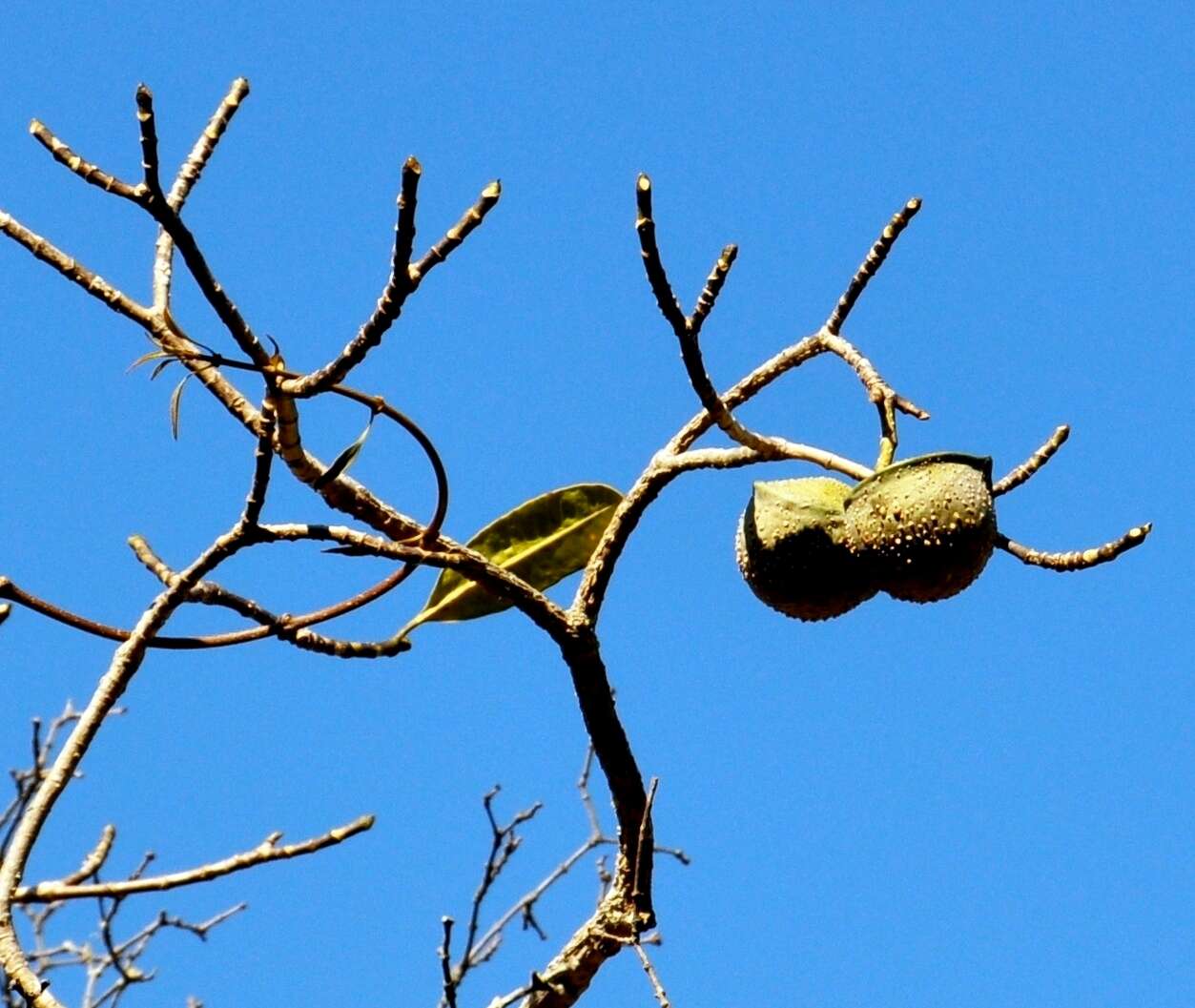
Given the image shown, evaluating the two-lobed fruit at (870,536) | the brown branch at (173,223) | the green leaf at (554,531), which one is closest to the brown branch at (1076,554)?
the two-lobed fruit at (870,536)

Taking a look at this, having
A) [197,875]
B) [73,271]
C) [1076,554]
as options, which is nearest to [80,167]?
[73,271]

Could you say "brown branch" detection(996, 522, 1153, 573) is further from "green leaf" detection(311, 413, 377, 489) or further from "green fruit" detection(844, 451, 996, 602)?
"green leaf" detection(311, 413, 377, 489)

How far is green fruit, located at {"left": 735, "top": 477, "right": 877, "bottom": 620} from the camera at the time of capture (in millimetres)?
2168

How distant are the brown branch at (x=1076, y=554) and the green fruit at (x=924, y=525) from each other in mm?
57

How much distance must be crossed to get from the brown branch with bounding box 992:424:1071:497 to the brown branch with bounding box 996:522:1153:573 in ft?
0.28

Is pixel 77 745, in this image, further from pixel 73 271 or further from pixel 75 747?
pixel 73 271

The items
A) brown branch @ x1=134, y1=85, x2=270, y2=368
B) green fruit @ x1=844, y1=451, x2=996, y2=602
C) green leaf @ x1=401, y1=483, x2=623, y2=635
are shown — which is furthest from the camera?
green leaf @ x1=401, y1=483, x2=623, y2=635

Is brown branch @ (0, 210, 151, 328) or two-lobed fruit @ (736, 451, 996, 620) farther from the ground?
brown branch @ (0, 210, 151, 328)

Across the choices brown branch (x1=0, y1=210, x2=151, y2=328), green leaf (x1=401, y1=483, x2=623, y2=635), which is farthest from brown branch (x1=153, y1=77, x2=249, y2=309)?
green leaf (x1=401, y1=483, x2=623, y2=635)

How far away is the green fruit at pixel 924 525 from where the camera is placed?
208 cm

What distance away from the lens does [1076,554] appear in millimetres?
2135

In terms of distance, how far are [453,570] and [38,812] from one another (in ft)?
1.99

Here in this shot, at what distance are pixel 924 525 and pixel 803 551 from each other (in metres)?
0.17

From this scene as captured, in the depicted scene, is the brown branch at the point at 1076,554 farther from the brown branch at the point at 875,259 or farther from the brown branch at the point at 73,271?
the brown branch at the point at 73,271
